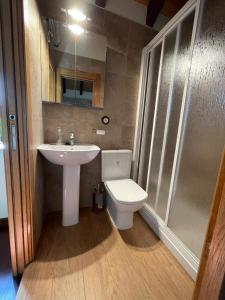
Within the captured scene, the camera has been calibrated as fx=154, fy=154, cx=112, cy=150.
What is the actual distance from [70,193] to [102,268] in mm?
720

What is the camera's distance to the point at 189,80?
4.14 feet

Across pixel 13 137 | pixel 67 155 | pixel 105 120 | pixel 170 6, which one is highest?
pixel 170 6

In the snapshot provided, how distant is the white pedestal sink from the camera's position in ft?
Result: 4.35

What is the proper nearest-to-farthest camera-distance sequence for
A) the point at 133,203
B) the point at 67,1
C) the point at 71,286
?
the point at 71,286, the point at 133,203, the point at 67,1

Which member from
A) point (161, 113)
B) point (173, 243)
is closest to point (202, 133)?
point (161, 113)

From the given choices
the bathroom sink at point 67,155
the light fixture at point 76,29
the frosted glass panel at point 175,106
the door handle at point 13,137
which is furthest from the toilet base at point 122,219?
the light fixture at point 76,29

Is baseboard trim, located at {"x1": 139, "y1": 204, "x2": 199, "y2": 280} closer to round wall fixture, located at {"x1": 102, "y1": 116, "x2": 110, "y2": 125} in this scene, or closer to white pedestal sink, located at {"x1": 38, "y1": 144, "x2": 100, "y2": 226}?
white pedestal sink, located at {"x1": 38, "y1": 144, "x2": 100, "y2": 226}

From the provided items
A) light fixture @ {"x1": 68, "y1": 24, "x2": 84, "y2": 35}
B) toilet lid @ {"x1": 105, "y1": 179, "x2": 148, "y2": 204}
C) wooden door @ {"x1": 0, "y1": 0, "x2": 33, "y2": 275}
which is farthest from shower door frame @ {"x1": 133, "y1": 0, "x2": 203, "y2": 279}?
wooden door @ {"x1": 0, "y1": 0, "x2": 33, "y2": 275}

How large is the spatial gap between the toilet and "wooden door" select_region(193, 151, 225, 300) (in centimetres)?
93

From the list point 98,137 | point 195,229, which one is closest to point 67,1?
point 98,137

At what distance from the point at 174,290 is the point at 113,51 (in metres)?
2.32

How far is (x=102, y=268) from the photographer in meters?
1.23

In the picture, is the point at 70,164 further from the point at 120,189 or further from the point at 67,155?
the point at 120,189

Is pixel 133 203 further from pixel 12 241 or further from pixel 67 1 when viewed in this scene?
pixel 67 1
